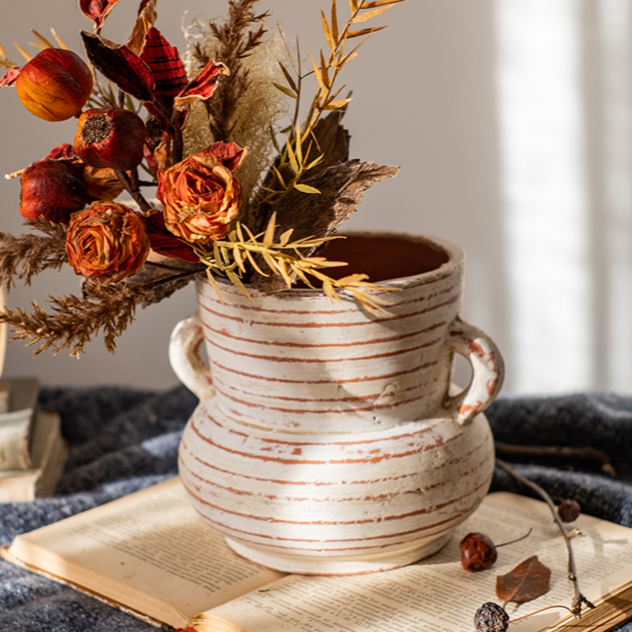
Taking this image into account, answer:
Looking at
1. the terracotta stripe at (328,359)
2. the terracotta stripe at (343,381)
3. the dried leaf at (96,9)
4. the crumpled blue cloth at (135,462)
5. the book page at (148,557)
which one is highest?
the dried leaf at (96,9)

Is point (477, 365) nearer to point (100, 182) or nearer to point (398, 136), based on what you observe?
point (100, 182)

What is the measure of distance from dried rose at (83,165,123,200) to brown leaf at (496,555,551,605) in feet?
1.28

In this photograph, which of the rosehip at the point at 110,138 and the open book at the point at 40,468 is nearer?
the rosehip at the point at 110,138

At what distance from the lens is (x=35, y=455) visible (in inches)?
34.8

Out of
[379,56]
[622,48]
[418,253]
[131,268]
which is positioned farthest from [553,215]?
[131,268]

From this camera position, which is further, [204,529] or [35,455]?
[35,455]

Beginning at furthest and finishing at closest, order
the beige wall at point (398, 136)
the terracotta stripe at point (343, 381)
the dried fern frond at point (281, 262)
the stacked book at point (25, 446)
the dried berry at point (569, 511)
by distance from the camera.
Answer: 1. the beige wall at point (398, 136)
2. the stacked book at point (25, 446)
3. the dried berry at point (569, 511)
4. the terracotta stripe at point (343, 381)
5. the dried fern frond at point (281, 262)

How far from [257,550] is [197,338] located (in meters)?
0.18

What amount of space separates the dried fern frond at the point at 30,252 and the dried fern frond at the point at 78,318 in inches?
1.2

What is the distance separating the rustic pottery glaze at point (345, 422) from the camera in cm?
53

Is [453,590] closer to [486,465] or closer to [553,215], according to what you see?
[486,465]

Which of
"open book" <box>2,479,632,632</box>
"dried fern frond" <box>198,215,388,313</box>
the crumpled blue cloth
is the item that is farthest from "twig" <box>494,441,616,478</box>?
"dried fern frond" <box>198,215,388,313</box>

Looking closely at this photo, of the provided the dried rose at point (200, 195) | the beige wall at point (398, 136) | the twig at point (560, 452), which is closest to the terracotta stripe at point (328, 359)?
the dried rose at point (200, 195)

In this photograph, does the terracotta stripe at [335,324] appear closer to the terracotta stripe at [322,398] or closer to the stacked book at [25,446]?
the terracotta stripe at [322,398]
